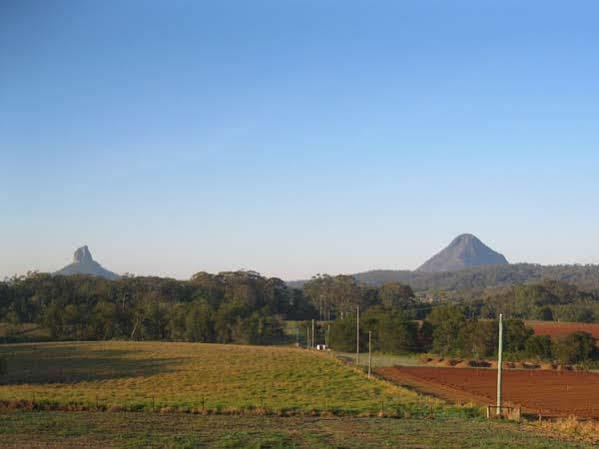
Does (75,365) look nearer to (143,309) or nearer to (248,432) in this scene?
(143,309)

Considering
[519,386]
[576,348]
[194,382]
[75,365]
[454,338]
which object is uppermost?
[576,348]

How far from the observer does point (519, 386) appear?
176ft

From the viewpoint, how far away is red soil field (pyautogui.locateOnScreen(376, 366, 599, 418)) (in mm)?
40531

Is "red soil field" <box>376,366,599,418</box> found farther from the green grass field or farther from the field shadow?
the field shadow

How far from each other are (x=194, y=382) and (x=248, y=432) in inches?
1161

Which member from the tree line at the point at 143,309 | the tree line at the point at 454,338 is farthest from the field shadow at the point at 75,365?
the tree line at the point at 454,338

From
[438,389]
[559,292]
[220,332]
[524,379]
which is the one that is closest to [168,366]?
[438,389]

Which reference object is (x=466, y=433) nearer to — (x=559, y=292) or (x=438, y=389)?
(x=438, y=389)

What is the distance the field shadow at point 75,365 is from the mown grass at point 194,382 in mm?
80

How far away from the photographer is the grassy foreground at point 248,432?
779 inches

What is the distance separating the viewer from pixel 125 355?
74000 mm

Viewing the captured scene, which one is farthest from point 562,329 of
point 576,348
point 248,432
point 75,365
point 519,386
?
point 248,432

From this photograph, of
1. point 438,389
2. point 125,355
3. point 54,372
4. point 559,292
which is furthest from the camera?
point 559,292

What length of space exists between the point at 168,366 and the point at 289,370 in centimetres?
1154
